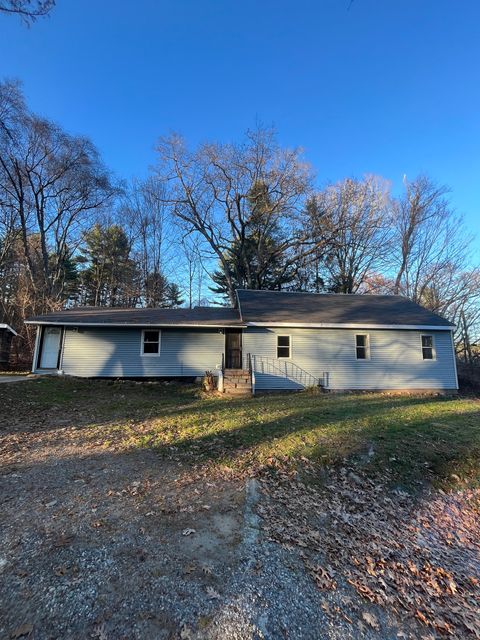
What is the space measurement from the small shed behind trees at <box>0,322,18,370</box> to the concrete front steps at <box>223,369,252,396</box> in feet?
37.9

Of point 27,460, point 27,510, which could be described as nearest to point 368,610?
point 27,510

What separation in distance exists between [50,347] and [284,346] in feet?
33.0

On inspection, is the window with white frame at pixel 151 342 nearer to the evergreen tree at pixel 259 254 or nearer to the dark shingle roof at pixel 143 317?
the dark shingle roof at pixel 143 317

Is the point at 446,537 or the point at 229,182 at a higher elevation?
the point at 229,182

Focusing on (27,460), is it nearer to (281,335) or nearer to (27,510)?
(27,510)

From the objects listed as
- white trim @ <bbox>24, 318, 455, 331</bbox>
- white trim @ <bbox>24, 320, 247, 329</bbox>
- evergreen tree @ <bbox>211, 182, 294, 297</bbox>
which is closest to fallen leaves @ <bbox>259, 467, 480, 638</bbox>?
white trim @ <bbox>24, 318, 455, 331</bbox>

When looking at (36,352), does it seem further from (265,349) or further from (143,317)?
(265,349)

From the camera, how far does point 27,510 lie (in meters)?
3.91

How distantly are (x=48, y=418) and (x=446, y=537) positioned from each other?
26.2ft

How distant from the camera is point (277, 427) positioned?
7.69m

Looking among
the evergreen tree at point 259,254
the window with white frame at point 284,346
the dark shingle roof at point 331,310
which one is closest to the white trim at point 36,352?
the dark shingle roof at point 331,310

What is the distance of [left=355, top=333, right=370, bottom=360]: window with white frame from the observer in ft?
49.4

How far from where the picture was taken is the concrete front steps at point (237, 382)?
1315 cm

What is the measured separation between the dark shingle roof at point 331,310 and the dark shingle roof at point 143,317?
3.71 ft
